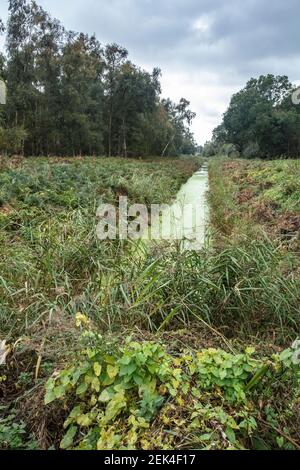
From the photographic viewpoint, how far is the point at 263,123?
3200 cm

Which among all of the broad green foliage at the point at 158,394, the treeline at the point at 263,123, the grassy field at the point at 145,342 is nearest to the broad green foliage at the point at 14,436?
the grassy field at the point at 145,342

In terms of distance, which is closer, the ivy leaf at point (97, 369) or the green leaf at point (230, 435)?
the green leaf at point (230, 435)

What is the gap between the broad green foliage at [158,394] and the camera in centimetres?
151

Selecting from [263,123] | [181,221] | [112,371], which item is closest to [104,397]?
[112,371]

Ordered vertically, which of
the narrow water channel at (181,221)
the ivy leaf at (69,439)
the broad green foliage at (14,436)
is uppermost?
the narrow water channel at (181,221)

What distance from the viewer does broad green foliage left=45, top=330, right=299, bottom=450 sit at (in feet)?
4.97

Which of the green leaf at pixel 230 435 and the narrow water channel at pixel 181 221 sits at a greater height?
the narrow water channel at pixel 181 221

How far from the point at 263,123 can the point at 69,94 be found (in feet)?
61.2

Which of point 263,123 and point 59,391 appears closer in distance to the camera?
point 59,391

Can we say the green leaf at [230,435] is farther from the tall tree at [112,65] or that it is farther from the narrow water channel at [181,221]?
the tall tree at [112,65]

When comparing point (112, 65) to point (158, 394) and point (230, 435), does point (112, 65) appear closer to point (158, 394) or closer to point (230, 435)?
point (158, 394)

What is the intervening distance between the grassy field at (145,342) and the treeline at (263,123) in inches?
1154

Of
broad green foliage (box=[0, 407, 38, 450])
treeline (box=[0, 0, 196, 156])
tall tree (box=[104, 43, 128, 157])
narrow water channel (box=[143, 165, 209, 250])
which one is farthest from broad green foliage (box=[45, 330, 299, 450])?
tall tree (box=[104, 43, 128, 157])

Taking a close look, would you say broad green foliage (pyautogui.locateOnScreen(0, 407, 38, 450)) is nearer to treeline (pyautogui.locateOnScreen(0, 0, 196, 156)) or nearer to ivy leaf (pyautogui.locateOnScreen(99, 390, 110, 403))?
ivy leaf (pyautogui.locateOnScreen(99, 390, 110, 403))
